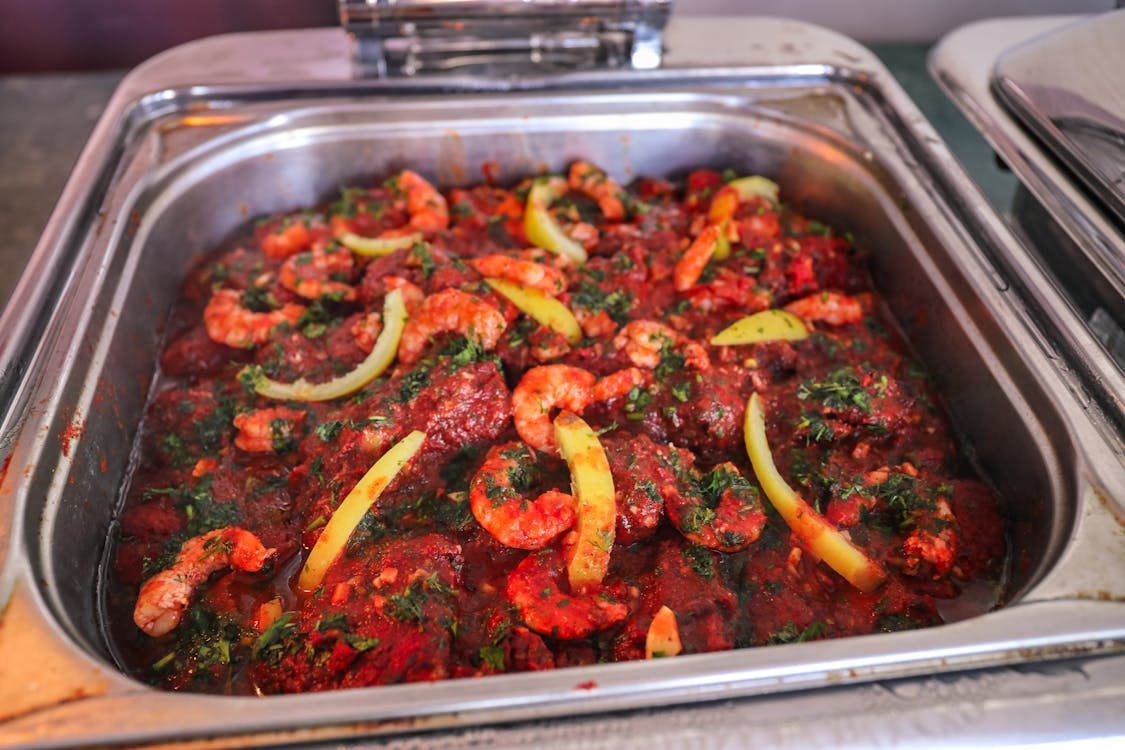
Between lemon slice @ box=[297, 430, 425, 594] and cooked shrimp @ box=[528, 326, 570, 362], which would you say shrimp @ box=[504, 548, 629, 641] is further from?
cooked shrimp @ box=[528, 326, 570, 362]

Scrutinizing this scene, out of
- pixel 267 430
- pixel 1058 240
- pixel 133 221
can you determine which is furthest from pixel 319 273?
pixel 1058 240

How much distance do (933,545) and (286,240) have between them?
2430mm

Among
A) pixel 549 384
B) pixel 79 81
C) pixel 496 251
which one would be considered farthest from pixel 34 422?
pixel 79 81

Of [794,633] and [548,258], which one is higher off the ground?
[548,258]

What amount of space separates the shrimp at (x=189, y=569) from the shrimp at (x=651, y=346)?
1.23m

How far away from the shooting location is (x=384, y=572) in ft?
6.67

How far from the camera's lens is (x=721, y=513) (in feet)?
7.23

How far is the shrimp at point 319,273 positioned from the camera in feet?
9.35

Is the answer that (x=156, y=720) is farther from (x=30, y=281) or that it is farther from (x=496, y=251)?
(x=496, y=251)

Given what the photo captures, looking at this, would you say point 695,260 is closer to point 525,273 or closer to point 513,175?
point 525,273

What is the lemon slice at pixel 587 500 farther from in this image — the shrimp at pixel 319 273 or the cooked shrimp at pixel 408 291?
the shrimp at pixel 319 273

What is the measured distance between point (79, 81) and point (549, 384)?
4.85m

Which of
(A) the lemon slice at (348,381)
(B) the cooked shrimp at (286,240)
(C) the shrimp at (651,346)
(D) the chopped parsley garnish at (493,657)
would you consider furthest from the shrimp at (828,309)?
(B) the cooked shrimp at (286,240)

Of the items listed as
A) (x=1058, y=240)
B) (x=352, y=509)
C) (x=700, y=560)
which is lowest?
(x=700, y=560)
